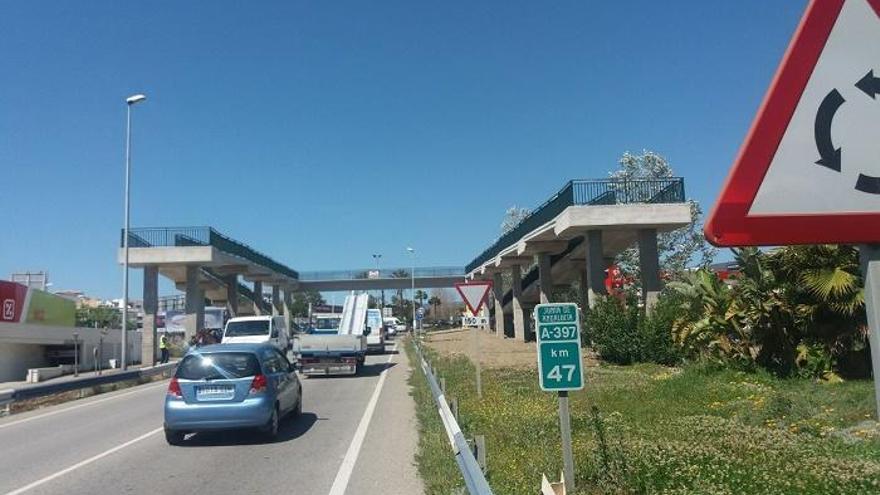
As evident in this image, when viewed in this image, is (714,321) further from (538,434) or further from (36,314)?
(36,314)

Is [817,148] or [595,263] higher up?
[595,263]

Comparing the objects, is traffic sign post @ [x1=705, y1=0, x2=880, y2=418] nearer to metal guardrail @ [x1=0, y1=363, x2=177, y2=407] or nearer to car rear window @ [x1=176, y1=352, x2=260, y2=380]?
car rear window @ [x1=176, y1=352, x2=260, y2=380]

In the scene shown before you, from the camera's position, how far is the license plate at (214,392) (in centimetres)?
1224

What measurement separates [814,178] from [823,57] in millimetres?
354

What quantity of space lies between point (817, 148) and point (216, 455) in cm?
1087

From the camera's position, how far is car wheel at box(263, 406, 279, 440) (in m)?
12.5

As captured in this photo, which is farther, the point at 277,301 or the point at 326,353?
the point at 277,301

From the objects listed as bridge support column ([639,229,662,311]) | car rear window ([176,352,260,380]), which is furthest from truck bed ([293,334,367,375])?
car rear window ([176,352,260,380])

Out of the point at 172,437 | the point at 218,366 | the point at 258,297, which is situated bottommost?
the point at 172,437

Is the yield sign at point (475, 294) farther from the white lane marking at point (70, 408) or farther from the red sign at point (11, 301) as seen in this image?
the red sign at point (11, 301)

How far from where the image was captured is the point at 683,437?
8961 mm

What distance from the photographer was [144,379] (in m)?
30.8

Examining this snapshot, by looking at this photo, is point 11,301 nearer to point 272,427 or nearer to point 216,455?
point 272,427

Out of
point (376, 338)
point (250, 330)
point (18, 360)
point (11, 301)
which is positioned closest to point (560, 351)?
point (250, 330)
